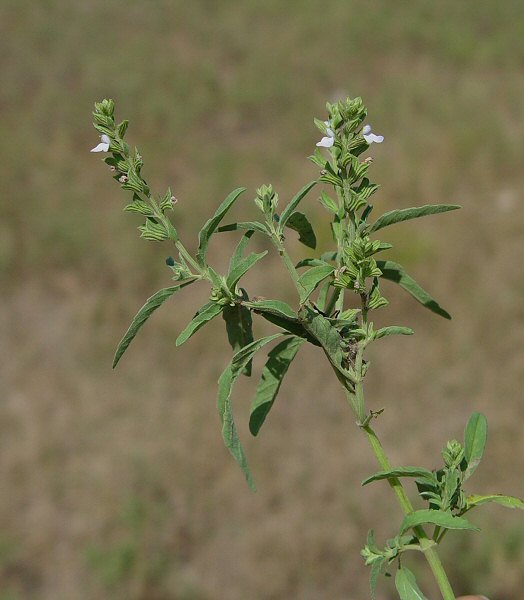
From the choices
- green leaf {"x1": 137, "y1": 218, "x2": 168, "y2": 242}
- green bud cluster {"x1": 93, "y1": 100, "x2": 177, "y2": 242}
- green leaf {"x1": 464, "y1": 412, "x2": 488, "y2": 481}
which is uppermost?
green bud cluster {"x1": 93, "y1": 100, "x2": 177, "y2": 242}

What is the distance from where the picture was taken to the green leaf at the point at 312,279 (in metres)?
1.18

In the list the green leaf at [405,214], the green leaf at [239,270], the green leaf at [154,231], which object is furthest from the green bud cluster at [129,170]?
the green leaf at [405,214]

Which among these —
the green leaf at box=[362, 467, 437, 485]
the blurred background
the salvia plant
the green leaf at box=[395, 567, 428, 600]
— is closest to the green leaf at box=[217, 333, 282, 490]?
the salvia plant

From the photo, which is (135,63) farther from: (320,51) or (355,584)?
(355,584)

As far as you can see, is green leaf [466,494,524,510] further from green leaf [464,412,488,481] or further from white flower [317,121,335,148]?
white flower [317,121,335,148]

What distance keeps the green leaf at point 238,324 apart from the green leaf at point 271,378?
5cm

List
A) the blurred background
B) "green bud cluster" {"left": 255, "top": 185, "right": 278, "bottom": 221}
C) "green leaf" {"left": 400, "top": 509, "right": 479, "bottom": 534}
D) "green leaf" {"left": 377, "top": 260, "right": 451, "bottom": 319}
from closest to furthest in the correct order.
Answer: "green leaf" {"left": 400, "top": 509, "right": 479, "bottom": 534}, "green bud cluster" {"left": 255, "top": 185, "right": 278, "bottom": 221}, "green leaf" {"left": 377, "top": 260, "right": 451, "bottom": 319}, the blurred background

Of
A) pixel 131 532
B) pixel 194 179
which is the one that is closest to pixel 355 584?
pixel 131 532

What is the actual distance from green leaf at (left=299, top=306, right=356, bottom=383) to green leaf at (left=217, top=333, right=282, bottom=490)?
0.06 meters

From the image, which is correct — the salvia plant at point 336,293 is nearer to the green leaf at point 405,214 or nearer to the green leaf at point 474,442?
the green leaf at point 405,214

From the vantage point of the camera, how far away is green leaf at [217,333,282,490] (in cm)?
119

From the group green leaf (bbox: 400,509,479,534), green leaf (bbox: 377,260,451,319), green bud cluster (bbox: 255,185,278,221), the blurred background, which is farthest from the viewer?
the blurred background

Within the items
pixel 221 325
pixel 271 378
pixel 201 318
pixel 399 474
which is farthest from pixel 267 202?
pixel 221 325

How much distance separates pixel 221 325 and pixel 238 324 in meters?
5.94
